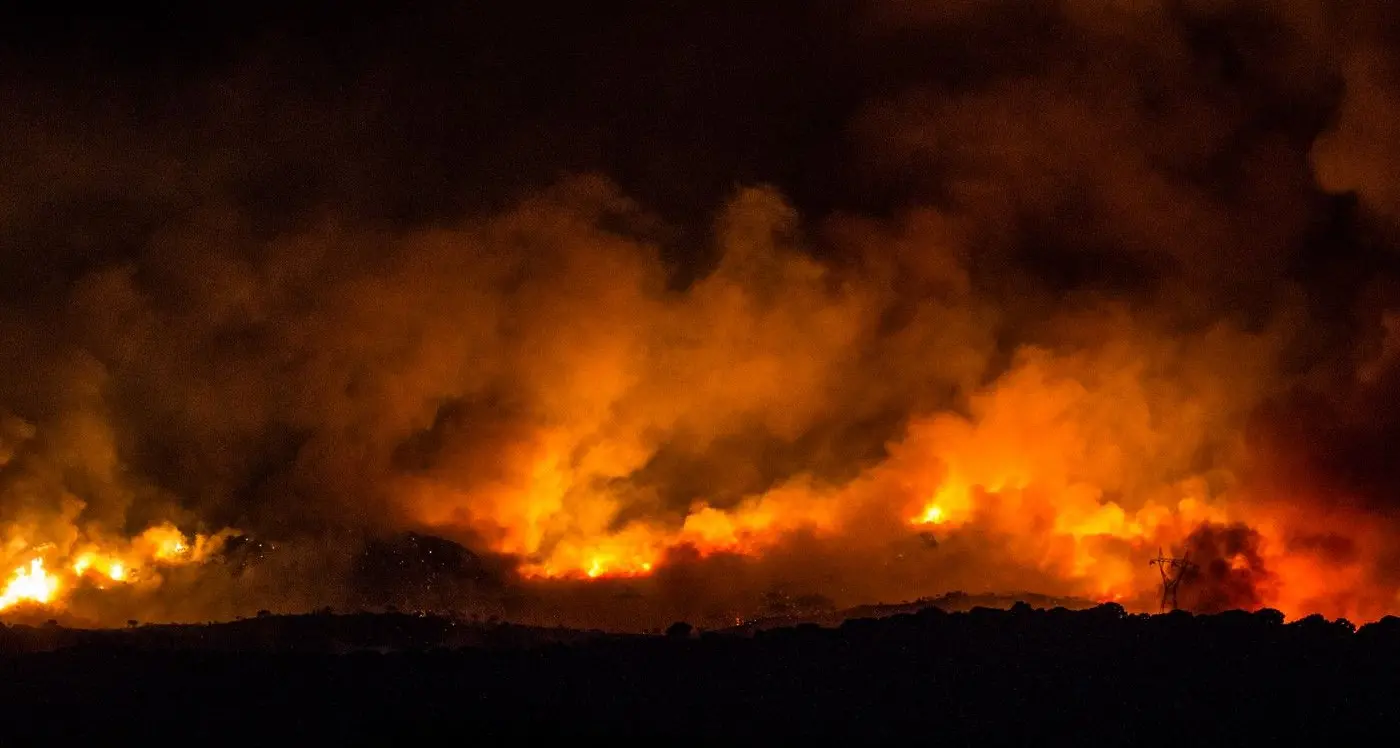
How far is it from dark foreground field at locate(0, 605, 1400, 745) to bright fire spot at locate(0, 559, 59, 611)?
612cm

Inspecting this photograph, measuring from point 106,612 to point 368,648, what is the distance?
704cm

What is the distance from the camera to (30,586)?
2231 cm

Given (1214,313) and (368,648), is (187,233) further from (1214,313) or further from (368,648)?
(1214,313)

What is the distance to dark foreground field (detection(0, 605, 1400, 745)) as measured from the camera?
43.4ft

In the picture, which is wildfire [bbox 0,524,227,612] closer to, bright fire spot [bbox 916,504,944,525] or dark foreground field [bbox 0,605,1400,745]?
dark foreground field [bbox 0,605,1400,745]

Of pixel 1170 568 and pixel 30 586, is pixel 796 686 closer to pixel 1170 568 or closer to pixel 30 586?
pixel 1170 568

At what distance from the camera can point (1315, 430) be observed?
28766 millimetres

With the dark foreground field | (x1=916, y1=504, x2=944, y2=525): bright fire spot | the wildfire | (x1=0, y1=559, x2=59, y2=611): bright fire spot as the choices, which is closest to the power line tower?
(x1=916, y1=504, x2=944, y2=525): bright fire spot

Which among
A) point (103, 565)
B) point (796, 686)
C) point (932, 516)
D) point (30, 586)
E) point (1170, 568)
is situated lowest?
point (796, 686)

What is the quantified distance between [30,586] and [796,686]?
14375 millimetres

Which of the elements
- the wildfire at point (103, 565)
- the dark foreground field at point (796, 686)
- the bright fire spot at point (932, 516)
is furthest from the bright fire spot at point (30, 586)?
the bright fire spot at point (932, 516)

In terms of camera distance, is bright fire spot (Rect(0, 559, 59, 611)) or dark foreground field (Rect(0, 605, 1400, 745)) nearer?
dark foreground field (Rect(0, 605, 1400, 745))

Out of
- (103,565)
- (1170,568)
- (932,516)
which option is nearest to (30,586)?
(103,565)

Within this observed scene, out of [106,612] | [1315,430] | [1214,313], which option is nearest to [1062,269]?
[1214,313]
